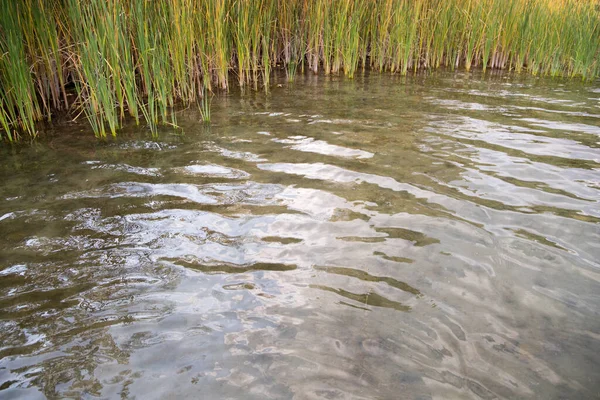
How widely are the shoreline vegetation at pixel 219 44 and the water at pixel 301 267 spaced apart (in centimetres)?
64

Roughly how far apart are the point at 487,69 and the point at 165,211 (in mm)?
7243

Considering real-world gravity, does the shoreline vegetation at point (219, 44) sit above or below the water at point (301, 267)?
above

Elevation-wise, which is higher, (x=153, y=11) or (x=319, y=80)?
(x=153, y=11)

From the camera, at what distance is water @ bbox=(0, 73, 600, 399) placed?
4.92 feet

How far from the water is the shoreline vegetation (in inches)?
25.3

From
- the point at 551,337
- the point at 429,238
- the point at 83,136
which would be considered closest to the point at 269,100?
the point at 83,136

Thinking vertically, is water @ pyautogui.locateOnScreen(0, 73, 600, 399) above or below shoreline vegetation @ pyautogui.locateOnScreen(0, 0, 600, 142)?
below

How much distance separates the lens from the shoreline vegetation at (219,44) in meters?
3.70

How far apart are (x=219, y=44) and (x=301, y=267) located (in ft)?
12.6

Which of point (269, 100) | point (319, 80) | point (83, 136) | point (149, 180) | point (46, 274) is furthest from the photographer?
point (319, 80)

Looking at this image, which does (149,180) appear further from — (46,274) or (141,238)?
(46,274)

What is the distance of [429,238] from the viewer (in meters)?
2.31

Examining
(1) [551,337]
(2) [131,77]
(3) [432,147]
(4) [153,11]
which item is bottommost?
(1) [551,337]

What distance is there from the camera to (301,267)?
2082mm
